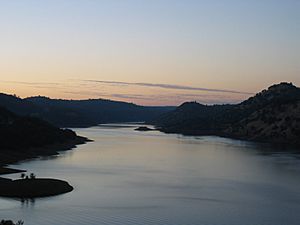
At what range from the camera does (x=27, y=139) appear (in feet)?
292

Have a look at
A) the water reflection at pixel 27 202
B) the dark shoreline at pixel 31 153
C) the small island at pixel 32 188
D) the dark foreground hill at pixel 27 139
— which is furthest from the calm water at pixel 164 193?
the dark foreground hill at pixel 27 139

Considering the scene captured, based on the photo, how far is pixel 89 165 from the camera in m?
70.8

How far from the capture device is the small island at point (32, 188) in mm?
44188

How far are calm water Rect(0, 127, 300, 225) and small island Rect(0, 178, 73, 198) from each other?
5.08 ft

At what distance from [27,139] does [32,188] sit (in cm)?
4482

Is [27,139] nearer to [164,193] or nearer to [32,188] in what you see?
[32,188]

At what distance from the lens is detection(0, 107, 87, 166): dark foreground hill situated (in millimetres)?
79438

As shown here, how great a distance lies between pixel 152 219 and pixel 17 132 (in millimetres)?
56988

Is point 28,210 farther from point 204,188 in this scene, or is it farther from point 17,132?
point 17,132

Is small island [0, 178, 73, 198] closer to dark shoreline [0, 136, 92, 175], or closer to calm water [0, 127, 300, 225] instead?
calm water [0, 127, 300, 225]

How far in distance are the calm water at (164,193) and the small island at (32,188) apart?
5.08 feet

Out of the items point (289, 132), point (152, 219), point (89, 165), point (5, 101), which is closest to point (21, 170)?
point (89, 165)

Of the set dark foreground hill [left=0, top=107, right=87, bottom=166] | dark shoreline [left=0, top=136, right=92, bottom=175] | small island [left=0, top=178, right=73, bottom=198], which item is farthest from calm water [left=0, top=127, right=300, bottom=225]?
dark foreground hill [left=0, top=107, right=87, bottom=166]

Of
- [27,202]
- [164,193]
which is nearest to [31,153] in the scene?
[164,193]
